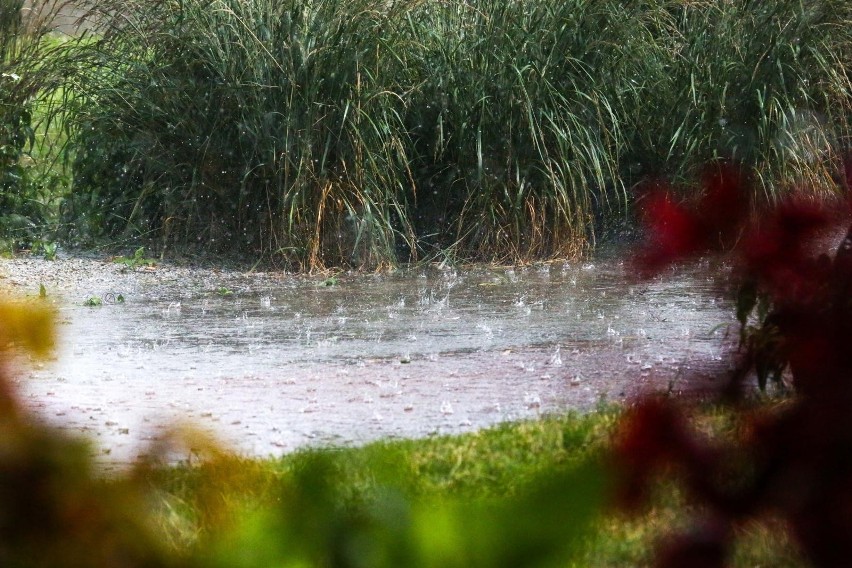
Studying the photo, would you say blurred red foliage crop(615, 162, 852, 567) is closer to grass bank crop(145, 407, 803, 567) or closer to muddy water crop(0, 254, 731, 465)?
grass bank crop(145, 407, 803, 567)

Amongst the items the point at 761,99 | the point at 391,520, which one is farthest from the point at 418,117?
the point at 391,520

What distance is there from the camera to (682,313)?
6.90 m

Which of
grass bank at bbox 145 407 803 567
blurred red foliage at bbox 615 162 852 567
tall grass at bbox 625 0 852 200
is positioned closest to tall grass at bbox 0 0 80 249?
tall grass at bbox 625 0 852 200

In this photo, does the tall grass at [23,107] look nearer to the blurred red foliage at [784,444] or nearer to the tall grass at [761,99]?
the tall grass at [761,99]

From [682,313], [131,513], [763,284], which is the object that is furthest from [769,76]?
[131,513]

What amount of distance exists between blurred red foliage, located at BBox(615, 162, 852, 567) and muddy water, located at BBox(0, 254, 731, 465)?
193 cm

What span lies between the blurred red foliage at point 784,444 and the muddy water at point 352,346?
75.8 inches

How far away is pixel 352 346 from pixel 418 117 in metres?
3.20

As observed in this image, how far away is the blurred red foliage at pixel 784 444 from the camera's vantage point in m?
1.12

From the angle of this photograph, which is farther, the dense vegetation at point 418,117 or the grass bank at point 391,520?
the dense vegetation at point 418,117

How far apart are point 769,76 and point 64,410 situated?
6.21 meters

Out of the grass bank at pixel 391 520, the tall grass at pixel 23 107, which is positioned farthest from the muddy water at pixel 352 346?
the grass bank at pixel 391 520

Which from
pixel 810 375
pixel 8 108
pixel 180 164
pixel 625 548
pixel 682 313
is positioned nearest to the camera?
pixel 810 375

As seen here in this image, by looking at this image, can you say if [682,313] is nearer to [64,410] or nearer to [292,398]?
[292,398]
